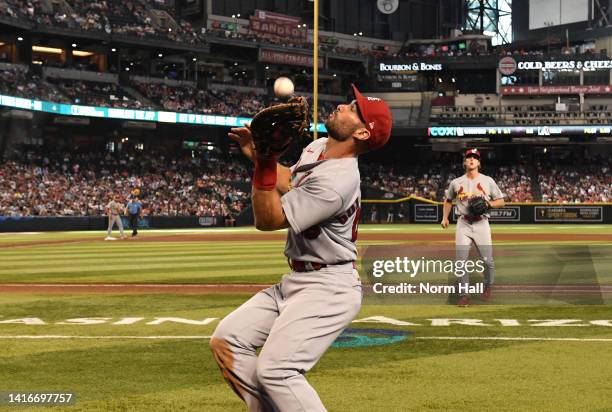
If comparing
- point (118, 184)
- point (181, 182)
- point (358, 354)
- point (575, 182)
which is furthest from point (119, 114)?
point (358, 354)

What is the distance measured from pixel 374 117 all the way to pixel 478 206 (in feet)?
23.1

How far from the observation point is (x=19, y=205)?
4091cm

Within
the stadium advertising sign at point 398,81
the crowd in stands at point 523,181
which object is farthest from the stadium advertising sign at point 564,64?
the crowd in stands at point 523,181

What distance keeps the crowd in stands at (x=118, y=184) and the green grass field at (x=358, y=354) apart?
103ft

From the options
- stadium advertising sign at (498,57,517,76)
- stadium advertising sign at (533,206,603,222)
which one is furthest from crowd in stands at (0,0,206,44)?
stadium advertising sign at (533,206,603,222)

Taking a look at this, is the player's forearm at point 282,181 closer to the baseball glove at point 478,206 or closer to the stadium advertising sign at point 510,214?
the baseball glove at point 478,206

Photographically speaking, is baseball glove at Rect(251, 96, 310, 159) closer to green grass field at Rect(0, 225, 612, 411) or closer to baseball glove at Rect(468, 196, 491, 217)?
green grass field at Rect(0, 225, 612, 411)

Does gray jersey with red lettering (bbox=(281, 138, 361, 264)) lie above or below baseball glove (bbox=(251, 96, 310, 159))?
below

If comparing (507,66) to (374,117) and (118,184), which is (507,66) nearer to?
(118,184)

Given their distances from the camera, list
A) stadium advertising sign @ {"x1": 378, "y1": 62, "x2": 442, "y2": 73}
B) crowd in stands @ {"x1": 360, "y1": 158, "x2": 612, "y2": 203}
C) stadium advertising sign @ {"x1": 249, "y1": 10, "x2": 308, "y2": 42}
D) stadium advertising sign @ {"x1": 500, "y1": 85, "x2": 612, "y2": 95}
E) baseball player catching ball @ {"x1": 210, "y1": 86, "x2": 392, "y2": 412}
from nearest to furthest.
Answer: baseball player catching ball @ {"x1": 210, "y1": 86, "x2": 392, "y2": 412} < crowd in stands @ {"x1": 360, "y1": 158, "x2": 612, "y2": 203} < stadium advertising sign @ {"x1": 500, "y1": 85, "x2": 612, "y2": 95} < stadium advertising sign @ {"x1": 249, "y1": 10, "x2": 308, "y2": 42} < stadium advertising sign @ {"x1": 378, "y1": 62, "x2": 442, "y2": 73}

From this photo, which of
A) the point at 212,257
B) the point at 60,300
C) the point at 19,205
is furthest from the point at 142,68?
the point at 60,300

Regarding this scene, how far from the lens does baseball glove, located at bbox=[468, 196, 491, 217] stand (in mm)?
10883

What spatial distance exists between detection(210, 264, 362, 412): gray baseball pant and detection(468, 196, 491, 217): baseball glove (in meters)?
7.06

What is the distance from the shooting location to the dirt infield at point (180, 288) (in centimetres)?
1153
